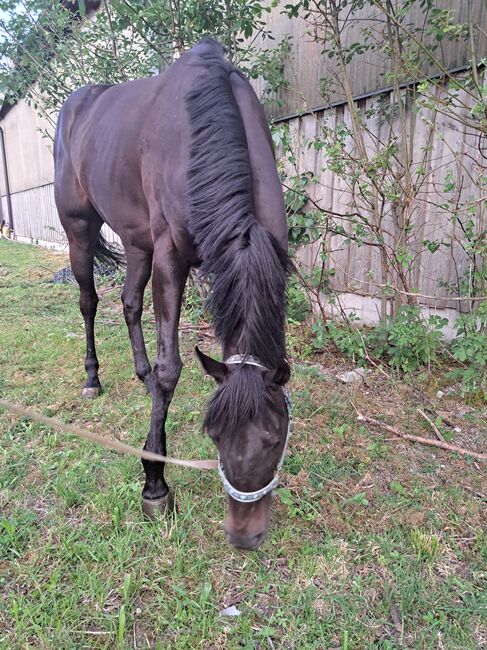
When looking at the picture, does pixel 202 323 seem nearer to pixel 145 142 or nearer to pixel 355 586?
pixel 145 142

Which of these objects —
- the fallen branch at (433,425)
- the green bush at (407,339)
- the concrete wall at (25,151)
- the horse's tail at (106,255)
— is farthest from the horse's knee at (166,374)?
the concrete wall at (25,151)

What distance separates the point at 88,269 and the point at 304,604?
2.93 m

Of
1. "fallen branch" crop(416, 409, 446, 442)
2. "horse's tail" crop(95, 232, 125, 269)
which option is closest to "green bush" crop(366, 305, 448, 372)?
"fallen branch" crop(416, 409, 446, 442)

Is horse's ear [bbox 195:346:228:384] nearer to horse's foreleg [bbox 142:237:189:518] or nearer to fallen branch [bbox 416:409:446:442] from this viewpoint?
horse's foreleg [bbox 142:237:189:518]

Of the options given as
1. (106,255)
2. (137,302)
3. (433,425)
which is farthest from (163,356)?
(106,255)

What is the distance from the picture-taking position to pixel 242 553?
1.80m

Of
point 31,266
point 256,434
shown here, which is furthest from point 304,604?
point 31,266

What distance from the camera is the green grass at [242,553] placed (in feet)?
4.84

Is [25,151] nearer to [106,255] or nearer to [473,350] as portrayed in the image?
[106,255]

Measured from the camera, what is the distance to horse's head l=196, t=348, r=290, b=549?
4.53 ft

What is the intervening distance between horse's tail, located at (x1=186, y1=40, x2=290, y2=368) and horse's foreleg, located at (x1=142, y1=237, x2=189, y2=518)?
1.09 ft

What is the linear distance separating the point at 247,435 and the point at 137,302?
2.16 m

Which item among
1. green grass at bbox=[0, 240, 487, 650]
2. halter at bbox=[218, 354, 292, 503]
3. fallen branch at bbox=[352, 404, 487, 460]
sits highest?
halter at bbox=[218, 354, 292, 503]

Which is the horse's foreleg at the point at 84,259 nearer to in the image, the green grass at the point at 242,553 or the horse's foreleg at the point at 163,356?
the green grass at the point at 242,553
